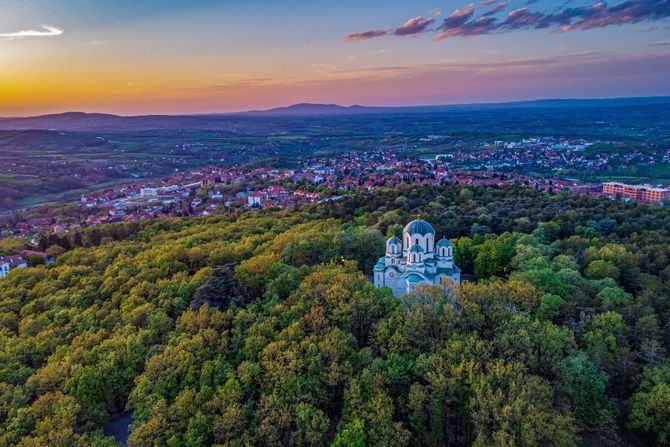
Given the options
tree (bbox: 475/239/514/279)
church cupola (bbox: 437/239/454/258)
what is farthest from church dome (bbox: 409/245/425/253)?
tree (bbox: 475/239/514/279)

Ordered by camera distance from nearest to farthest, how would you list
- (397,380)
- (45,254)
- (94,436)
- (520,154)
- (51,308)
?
(94,436) → (397,380) → (51,308) → (45,254) → (520,154)

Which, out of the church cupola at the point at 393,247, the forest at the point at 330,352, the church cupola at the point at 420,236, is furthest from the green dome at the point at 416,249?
the forest at the point at 330,352

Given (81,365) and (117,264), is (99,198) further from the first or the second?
(81,365)

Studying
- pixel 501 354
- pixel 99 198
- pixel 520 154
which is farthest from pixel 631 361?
pixel 520 154

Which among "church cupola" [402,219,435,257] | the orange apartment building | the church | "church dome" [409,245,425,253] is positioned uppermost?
"church cupola" [402,219,435,257]

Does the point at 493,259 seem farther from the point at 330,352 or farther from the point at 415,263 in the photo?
the point at 330,352

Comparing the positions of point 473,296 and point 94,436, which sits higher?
point 473,296

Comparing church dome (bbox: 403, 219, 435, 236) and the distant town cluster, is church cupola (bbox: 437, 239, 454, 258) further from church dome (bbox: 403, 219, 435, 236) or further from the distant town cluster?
the distant town cluster
